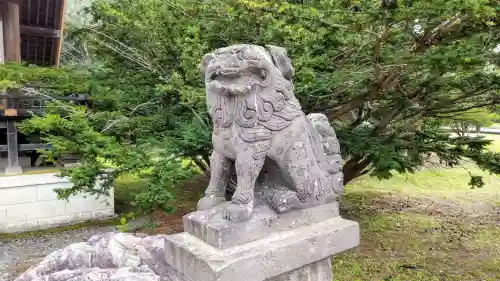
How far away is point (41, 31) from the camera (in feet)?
26.0

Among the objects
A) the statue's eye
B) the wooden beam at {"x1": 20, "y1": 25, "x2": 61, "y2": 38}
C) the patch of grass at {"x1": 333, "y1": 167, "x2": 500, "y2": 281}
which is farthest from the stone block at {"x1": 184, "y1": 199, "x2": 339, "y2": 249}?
the wooden beam at {"x1": 20, "y1": 25, "x2": 61, "y2": 38}

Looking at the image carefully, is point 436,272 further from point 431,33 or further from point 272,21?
point 272,21

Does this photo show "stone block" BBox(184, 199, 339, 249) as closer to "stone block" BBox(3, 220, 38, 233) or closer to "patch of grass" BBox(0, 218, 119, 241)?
"patch of grass" BBox(0, 218, 119, 241)

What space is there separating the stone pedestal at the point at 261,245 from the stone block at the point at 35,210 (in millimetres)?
4539

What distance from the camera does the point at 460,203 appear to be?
25.0 feet

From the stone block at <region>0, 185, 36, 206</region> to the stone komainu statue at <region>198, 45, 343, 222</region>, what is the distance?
4752mm

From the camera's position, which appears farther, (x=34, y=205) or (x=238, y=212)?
(x=34, y=205)

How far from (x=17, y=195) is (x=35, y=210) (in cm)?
35

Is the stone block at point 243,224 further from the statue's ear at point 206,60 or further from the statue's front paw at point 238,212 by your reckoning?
the statue's ear at point 206,60

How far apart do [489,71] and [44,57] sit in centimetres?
901

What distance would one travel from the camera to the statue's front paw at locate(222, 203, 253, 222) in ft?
6.40

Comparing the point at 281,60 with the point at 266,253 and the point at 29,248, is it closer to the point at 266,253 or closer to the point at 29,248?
the point at 266,253

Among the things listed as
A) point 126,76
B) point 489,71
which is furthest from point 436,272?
point 126,76

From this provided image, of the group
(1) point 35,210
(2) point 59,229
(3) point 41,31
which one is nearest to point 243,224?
(2) point 59,229
